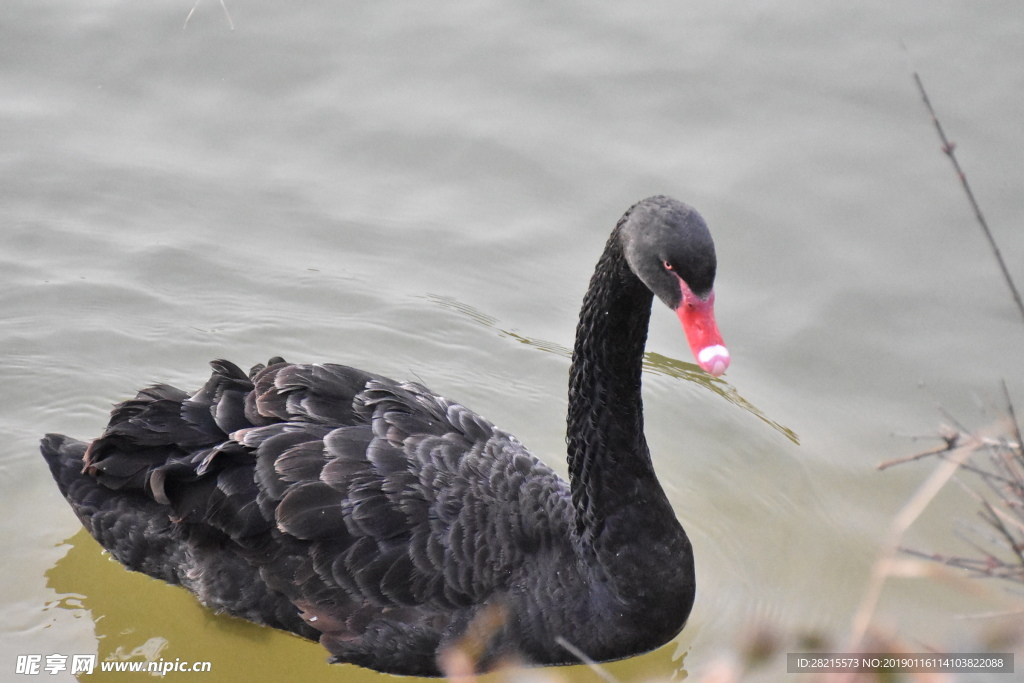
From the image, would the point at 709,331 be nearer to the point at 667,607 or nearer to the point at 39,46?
the point at 667,607

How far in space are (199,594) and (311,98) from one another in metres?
4.10

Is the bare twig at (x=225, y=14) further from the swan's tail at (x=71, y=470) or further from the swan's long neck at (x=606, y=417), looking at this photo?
the swan's long neck at (x=606, y=417)

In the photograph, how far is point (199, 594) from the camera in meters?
4.57

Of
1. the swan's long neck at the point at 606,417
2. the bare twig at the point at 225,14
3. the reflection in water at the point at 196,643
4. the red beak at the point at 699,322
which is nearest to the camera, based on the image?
the red beak at the point at 699,322

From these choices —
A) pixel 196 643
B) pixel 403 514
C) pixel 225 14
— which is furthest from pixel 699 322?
pixel 225 14

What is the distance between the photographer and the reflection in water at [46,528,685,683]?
449cm

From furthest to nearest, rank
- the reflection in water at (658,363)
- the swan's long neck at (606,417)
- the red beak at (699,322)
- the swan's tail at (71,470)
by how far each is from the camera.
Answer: the reflection in water at (658,363)
the swan's tail at (71,470)
the swan's long neck at (606,417)
the red beak at (699,322)

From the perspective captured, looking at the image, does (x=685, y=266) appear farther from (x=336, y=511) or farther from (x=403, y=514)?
(x=336, y=511)

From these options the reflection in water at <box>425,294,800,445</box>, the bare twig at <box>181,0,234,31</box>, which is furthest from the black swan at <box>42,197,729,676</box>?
the bare twig at <box>181,0,234,31</box>

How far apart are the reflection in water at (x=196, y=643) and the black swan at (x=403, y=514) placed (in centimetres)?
13

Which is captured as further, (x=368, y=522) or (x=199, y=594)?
(x=199, y=594)

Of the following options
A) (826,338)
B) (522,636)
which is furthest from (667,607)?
(826,338)

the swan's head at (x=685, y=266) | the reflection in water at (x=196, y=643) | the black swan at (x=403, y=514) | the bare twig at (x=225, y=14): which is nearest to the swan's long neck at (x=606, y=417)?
the black swan at (x=403, y=514)

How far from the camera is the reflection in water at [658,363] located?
19.6 feet
